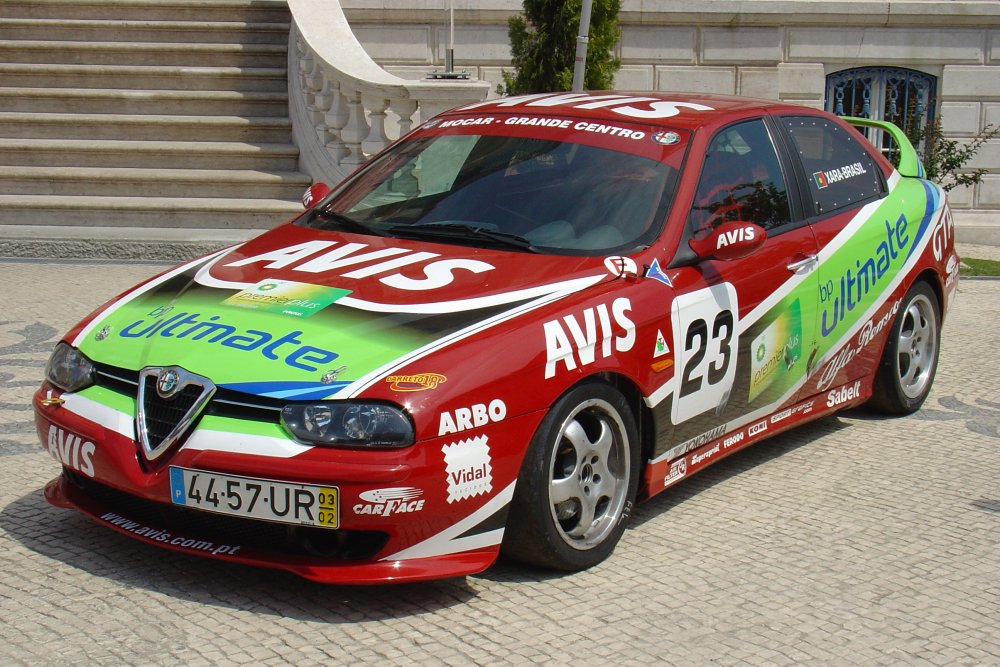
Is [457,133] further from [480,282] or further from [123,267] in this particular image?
[123,267]

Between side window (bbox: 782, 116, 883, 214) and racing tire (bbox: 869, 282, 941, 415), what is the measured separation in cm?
68

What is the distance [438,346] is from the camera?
13.3ft

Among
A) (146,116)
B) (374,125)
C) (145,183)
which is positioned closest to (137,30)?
(146,116)

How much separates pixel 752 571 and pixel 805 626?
483 millimetres

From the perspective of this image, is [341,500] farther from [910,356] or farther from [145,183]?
[145,183]

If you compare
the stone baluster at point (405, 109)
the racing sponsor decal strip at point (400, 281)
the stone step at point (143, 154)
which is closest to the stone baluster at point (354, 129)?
the stone baluster at point (405, 109)

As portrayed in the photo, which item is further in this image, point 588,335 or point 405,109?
point 405,109

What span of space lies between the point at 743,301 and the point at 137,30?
992 cm

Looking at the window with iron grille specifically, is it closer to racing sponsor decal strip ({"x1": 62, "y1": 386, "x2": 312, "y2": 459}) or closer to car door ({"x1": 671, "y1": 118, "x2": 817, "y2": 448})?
car door ({"x1": 671, "y1": 118, "x2": 817, "y2": 448})

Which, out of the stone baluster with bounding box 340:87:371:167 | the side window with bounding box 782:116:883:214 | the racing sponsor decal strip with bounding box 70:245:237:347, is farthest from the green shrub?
the racing sponsor decal strip with bounding box 70:245:237:347

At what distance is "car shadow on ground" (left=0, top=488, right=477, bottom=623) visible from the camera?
13.4ft

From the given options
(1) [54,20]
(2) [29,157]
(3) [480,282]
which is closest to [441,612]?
(3) [480,282]

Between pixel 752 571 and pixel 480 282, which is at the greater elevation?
pixel 480 282

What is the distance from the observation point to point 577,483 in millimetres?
4398
